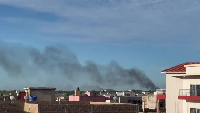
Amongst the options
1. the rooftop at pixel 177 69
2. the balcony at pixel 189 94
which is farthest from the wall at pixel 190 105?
the rooftop at pixel 177 69

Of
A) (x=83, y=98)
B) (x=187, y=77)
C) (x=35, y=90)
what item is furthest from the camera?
(x=83, y=98)

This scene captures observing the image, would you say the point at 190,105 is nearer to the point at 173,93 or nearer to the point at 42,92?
the point at 173,93

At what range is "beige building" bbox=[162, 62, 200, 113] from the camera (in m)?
41.1

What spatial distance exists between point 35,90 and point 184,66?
24.0 meters

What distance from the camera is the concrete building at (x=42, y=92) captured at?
56.4m

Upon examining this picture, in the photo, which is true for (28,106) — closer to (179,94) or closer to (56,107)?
(56,107)

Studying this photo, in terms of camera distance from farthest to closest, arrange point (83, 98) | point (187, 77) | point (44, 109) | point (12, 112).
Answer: point (83, 98) → point (187, 77) → point (12, 112) → point (44, 109)

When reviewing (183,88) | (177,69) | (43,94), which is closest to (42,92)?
(43,94)

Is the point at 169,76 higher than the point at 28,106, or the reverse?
the point at 169,76

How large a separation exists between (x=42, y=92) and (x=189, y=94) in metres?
24.1

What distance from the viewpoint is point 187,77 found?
42.2 metres

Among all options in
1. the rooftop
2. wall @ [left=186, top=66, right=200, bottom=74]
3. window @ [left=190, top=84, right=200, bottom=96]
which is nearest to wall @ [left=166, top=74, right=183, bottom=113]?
the rooftop

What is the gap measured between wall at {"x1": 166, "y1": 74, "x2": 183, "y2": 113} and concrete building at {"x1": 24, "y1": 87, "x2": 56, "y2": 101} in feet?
64.9

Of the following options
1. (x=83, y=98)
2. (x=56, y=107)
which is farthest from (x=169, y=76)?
(x=83, y=98)
